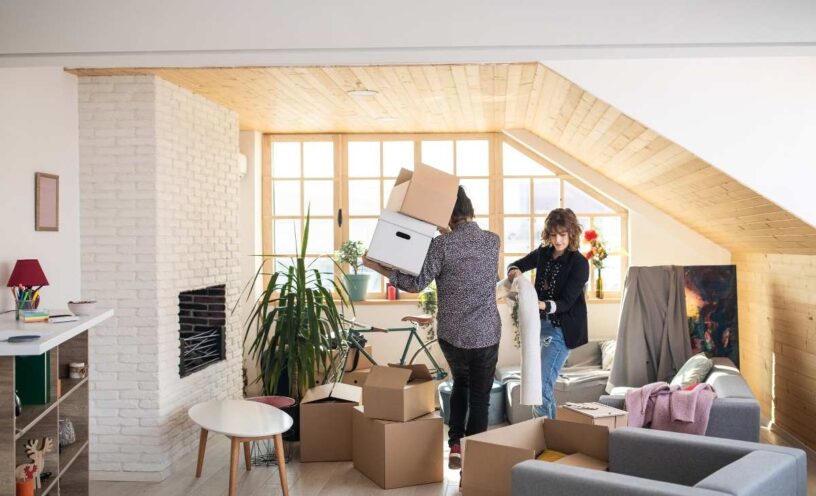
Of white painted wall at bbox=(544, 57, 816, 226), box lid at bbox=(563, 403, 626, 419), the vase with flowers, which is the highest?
white painted wall at bbox=(544, 57, 816, 226)

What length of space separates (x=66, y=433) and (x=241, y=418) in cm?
94

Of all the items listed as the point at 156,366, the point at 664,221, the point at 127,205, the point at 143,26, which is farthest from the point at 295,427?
the point at 664,221

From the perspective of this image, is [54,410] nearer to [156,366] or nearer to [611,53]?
[156,366]

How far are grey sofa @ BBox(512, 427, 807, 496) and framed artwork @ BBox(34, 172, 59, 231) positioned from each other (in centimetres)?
284

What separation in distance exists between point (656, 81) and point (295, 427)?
10.1ft

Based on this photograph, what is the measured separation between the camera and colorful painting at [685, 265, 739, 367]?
5762 millimetres

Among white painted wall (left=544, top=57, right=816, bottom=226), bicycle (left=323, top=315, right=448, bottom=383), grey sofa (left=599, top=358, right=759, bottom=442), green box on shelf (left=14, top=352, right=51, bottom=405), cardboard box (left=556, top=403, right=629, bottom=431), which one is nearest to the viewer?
green box on shelf (left=14, top=352, right=51, bottom=405)

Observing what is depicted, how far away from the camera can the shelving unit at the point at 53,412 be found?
9.41ft

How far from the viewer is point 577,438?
339 centimetres

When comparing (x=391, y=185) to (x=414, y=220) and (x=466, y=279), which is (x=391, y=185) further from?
(x=414, y=220)

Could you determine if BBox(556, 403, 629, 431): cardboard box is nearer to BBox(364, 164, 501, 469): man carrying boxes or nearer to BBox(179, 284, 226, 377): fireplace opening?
BBox(364, 164, 501, 469): man carrying boxes

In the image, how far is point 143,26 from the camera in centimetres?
301

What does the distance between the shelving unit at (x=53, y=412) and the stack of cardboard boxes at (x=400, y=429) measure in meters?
1.48

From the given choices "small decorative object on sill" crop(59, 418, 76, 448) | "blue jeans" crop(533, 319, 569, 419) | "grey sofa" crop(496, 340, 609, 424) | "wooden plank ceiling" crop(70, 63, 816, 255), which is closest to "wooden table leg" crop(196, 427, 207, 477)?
"small decorative object on sill" crop(59, 418, 76, 448)
